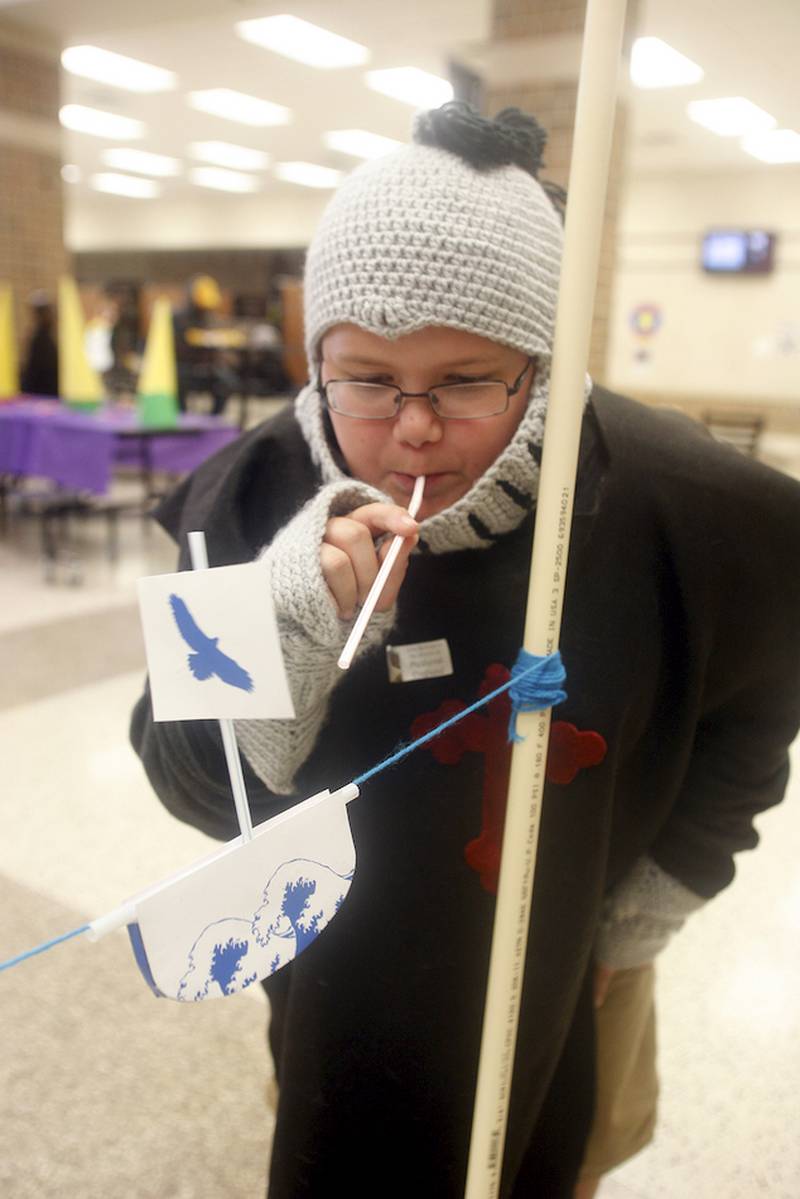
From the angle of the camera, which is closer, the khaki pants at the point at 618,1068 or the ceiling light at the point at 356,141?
the khaki pants at the point at 618,1068

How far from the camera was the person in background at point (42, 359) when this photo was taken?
621cm

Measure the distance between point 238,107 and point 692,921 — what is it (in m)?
9.87

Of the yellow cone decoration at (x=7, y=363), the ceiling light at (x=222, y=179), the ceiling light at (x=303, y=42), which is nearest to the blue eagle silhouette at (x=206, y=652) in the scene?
the yellow cone decoration at (x=7, y=363)

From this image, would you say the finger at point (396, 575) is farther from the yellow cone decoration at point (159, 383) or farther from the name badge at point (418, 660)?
the yellow cone decoration at point (159, 383)

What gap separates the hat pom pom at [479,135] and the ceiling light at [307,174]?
13332 millimetres

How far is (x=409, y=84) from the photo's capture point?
8461mm

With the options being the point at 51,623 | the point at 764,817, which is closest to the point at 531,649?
the point at 764,817

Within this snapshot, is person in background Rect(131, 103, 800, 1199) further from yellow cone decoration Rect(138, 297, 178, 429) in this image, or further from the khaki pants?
yellow cone decoration Rect(138, 297, 178, 429)

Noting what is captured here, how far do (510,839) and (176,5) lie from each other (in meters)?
7.23

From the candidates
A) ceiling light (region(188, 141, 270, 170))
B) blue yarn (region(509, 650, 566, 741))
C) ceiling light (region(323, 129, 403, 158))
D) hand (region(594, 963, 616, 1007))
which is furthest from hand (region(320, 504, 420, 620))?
ceiling light (region(188, 141, 270, 170))

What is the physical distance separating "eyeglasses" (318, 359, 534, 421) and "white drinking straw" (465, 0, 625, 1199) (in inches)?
8.8

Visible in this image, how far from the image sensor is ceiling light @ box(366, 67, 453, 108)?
8.08m

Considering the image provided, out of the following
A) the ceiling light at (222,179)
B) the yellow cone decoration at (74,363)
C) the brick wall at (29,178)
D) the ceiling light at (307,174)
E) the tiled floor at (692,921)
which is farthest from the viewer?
the ceiling light at (222,179)

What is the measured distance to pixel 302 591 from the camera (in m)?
0.58
